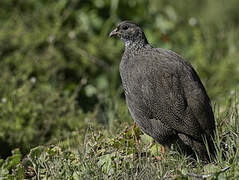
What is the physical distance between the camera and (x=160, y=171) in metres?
3.64

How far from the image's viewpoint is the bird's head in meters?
4.76

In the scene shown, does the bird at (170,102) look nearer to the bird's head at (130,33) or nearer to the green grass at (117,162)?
the green grass at (117,162)

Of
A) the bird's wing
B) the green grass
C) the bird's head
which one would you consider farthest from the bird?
the bird's head

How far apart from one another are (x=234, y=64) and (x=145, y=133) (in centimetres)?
412

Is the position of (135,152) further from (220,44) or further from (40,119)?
(220,44)

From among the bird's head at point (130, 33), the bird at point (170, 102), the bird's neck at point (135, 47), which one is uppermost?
the bird's head at point (130, 33)

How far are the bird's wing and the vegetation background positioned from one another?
0.24 m

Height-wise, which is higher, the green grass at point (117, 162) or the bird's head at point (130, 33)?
the bird's head at point (130, 33)

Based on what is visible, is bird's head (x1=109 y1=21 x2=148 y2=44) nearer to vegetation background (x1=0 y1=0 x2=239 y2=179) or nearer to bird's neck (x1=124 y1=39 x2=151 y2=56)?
bird's neck (x1=124 y1=39 x2=151 y2=56)

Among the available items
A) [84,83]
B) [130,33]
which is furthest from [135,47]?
[84,83]

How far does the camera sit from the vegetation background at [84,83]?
3900mm

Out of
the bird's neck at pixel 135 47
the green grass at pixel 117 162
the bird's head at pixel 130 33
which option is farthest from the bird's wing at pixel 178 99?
the bird's head at pixel 130 33

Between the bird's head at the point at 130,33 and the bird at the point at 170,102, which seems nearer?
the bird at the point at 170,102

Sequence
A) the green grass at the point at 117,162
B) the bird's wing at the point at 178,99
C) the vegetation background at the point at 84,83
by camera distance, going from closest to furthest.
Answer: the green grass at the point at 117,162 → the vegetation background at the point at 84,83 → the bird's wing at the point at 178,99
